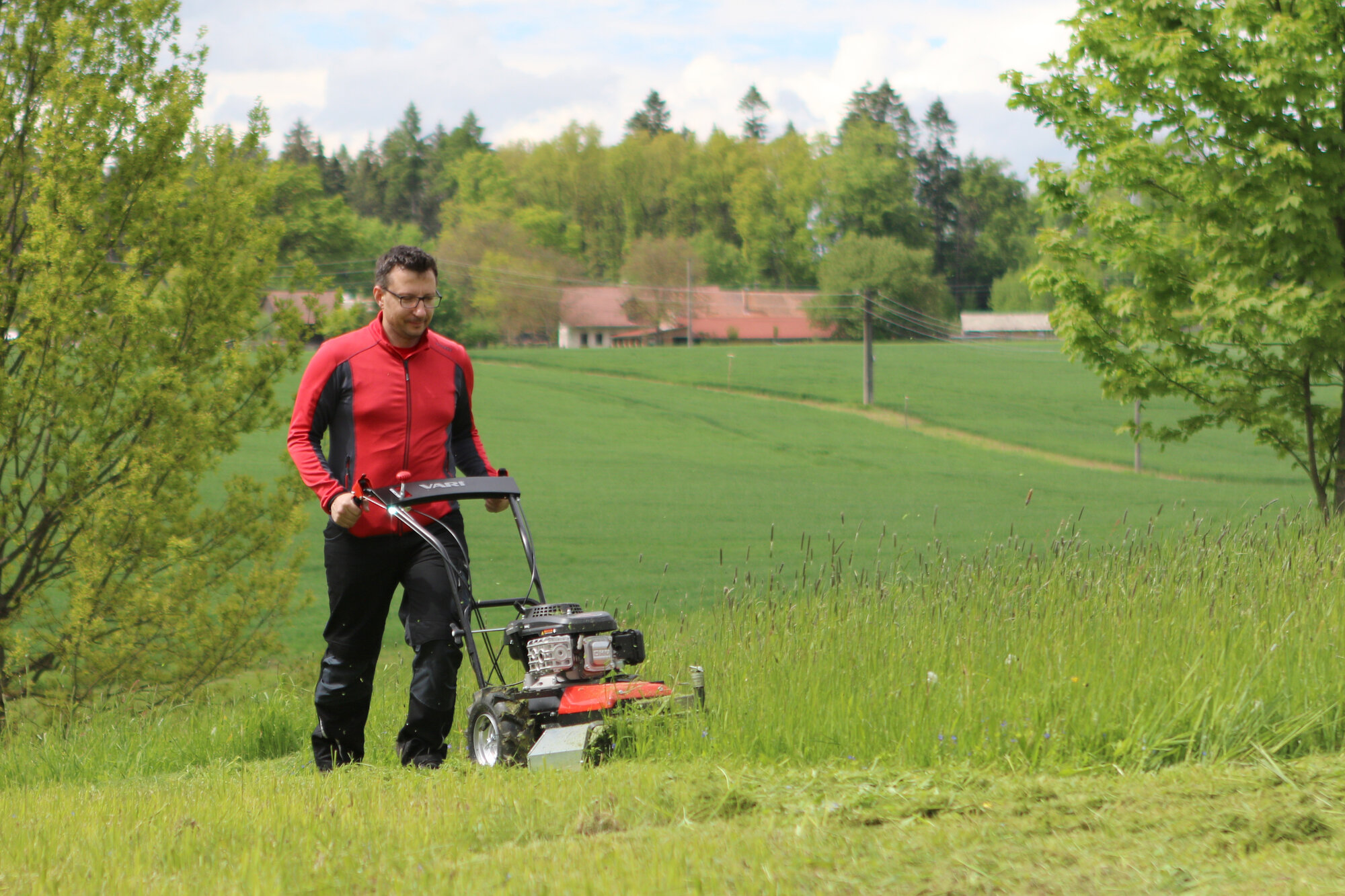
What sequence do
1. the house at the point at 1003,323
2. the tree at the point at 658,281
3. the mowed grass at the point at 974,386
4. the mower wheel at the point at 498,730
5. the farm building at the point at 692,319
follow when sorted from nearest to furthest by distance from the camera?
the mower wheel at the point at 498,730 < the mowed grass at the point at 974,386 < the tree at the point at 658,281 < the farm building at the point at 692,319 < the house at the point at 1003,323

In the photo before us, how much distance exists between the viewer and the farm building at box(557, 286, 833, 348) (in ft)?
303

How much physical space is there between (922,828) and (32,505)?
6481 millimetres

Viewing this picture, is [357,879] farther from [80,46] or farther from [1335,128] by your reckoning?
[1335,128]

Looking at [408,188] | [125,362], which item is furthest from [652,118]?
[125,362]

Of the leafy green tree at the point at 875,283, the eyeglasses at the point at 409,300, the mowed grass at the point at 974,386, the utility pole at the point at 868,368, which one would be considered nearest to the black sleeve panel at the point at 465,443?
the eyeglasses at the point at 409,300

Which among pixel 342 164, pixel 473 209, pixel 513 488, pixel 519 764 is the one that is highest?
pixel 342 164

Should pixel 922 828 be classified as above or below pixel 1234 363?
below

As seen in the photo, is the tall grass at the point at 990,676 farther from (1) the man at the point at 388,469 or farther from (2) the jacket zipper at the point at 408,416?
(2) the jacket zipper at the point at 408,416

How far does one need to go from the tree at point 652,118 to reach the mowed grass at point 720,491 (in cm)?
9519

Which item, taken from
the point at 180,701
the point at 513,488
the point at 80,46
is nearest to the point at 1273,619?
the point at 513,488

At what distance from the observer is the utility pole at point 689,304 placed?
284 ft

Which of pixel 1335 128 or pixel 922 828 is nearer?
pixel 922 828

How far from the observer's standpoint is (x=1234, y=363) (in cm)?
1171

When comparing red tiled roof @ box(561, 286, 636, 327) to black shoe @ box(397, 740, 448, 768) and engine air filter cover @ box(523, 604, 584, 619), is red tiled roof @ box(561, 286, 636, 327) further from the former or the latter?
engine air filter cover @ box(523, 604, 584, 619)
